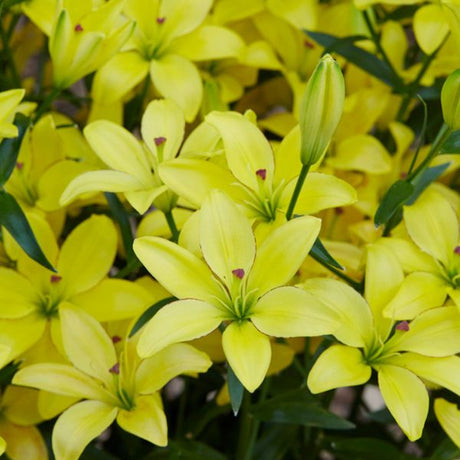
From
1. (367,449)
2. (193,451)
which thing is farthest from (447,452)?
(193,451)

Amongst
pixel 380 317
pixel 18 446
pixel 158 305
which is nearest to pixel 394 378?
pixel 380 317

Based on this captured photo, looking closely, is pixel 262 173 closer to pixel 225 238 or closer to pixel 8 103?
pixel 225 238

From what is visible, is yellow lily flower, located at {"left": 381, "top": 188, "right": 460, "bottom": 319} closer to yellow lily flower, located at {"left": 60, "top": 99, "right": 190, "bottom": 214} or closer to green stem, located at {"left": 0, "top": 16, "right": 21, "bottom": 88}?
yellow lily flower, located at {"left": 60, "top": 99, "right": 190, "bottom": 214}

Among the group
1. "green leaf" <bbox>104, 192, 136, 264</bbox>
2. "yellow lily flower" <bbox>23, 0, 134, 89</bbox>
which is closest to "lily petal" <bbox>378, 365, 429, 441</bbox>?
"green leaf" <bbox>104, 192, 136, 264</bbox>

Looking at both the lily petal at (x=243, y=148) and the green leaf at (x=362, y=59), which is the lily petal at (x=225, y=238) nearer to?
the lily petal at (x=243, y=148)

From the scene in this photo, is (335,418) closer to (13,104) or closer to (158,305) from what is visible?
(158,305)

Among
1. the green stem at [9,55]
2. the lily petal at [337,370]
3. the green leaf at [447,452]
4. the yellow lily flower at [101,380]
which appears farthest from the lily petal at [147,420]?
the green stem at [9,55]
